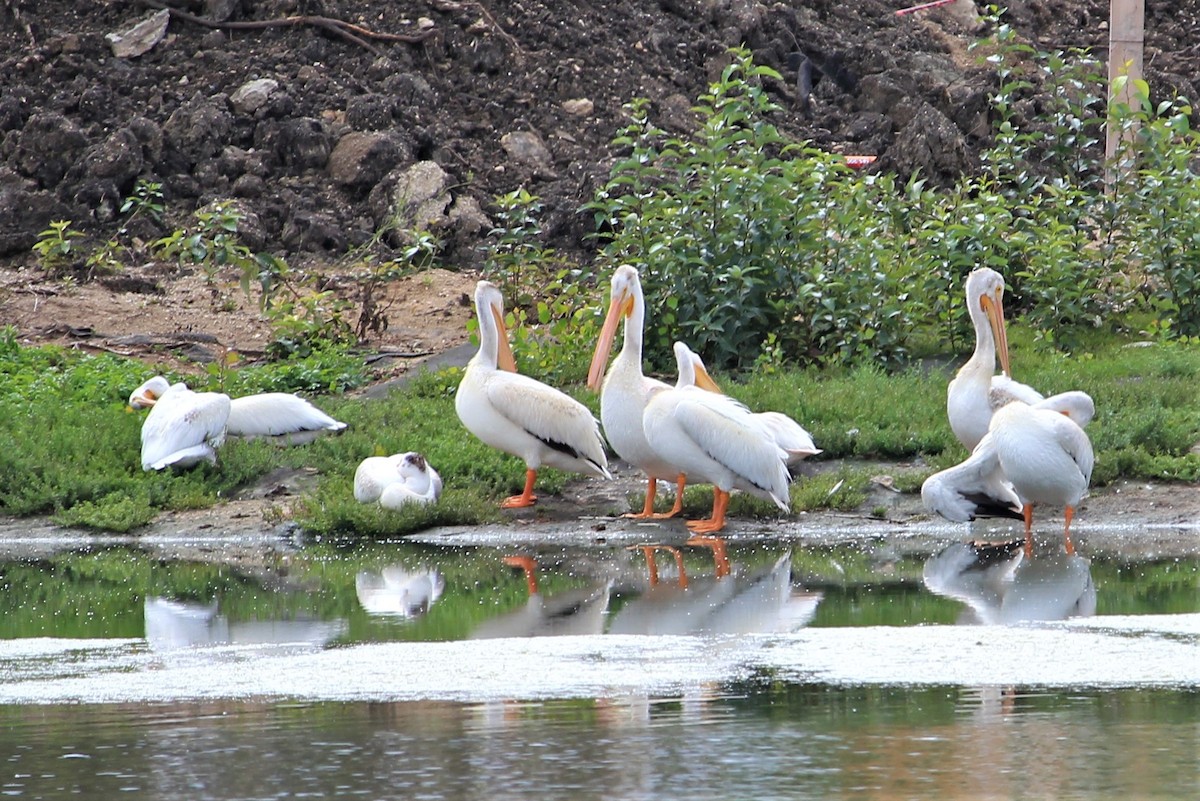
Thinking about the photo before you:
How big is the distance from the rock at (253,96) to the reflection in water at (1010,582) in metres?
10.0

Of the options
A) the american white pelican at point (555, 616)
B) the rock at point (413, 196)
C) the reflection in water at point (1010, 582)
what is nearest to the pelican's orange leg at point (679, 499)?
the reflection in water at point (1010, 582)

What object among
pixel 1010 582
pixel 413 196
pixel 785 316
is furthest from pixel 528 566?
pixel 413 196

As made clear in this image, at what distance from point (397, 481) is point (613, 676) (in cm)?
398

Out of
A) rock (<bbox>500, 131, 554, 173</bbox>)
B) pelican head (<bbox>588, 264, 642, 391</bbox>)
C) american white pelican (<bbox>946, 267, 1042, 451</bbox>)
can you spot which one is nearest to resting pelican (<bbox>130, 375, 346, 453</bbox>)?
pelican head (<bbox>588, 264, 642, 391</bbox>)

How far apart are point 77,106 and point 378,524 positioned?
29.0ft

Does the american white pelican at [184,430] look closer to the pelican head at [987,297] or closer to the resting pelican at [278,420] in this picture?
the resting pelican at [278,420]

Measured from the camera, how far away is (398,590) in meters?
8.04

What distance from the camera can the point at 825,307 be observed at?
1232 centimetres

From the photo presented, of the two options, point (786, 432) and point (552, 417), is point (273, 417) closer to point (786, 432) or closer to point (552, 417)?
point (552, 417)

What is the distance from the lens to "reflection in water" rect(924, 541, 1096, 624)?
704 centimetres

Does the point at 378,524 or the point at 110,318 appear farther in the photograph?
the point at 110,318

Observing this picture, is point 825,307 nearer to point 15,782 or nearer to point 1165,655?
point 1165,655

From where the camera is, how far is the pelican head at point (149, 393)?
1149cm

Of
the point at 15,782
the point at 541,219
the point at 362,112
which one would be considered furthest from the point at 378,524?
the point at 362,112
